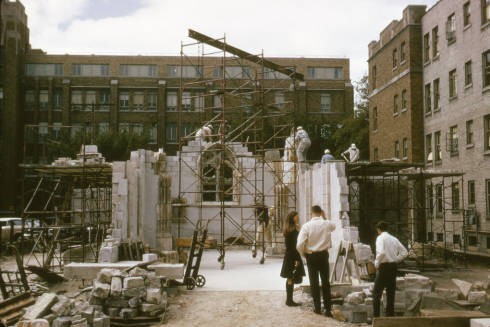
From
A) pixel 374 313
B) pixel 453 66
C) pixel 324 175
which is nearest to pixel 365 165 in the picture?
pixel 324 175

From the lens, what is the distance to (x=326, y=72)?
2437 inches

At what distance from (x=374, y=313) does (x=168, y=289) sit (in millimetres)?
4802

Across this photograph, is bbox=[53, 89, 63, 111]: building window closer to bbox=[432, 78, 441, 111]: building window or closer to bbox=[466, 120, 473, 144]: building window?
bbox=[432, 78, 441, 111]: building window

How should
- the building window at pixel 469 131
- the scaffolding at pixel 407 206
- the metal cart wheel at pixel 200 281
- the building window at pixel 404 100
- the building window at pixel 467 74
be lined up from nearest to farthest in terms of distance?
the metal cart wheel at pixel 200 281, the scaffolding at pixel 407 206, the building window at pixel 469 131, the building window at pixel 467 74, the building window at pixel 404 100

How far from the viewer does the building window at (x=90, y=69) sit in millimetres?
59062

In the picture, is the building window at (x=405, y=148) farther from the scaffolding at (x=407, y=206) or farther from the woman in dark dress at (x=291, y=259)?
the woman in dark dress at (x=291, y=259)

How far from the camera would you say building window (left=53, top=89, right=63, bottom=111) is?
57.0m

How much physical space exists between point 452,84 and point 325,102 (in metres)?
27.8

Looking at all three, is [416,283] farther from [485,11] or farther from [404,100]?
[404,100]

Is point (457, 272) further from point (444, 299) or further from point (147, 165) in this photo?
point (147, 165)

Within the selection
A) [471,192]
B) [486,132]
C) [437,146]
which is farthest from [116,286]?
[437,146]

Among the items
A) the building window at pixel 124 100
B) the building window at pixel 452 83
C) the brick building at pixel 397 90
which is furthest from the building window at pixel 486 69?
the building window at pixel 124 100

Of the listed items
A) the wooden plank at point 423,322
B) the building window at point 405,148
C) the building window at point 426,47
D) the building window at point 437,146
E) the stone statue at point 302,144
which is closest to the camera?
the wooden plank at point 423,322

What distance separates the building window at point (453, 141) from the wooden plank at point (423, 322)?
2373 cm
